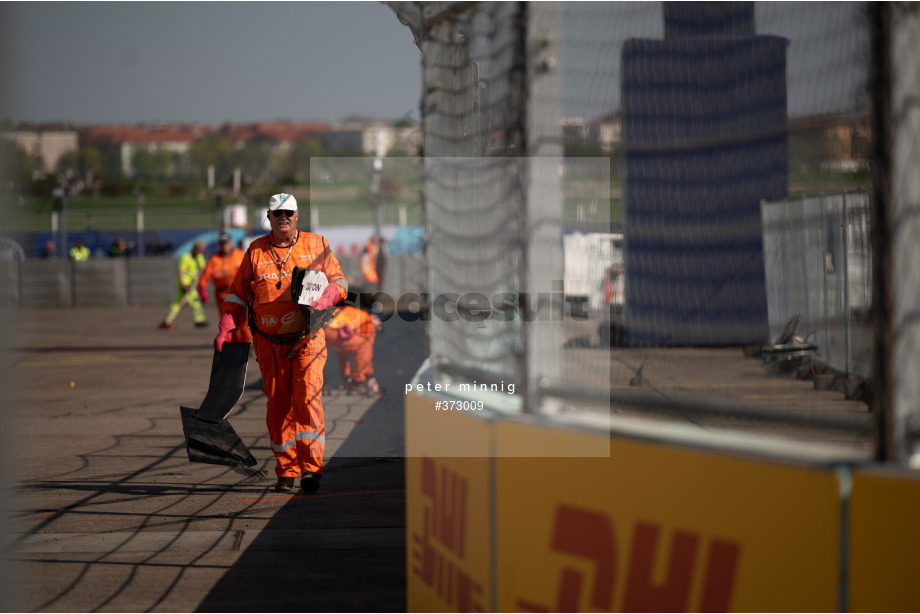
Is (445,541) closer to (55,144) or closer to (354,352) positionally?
(354,352)

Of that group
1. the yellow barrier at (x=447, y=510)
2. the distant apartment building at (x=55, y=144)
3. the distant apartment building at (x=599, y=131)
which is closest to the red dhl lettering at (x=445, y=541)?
the yellow barrier at (x=447, y=510)

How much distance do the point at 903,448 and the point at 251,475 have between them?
206 inches

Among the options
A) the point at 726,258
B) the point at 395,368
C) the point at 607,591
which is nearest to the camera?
the point at 607,591

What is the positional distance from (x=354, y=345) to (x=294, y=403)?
13.6ft

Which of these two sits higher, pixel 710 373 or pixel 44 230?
pixel 44 230

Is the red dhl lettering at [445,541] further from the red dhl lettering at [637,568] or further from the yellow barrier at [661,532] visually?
the red dhl lettering at [637,568]

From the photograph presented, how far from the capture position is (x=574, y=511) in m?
2.84

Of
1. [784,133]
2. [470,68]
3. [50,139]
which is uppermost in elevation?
[50,139]

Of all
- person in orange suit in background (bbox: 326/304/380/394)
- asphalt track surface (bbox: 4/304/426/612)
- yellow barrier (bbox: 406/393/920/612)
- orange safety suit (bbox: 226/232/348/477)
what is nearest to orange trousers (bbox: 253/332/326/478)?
orange safety suit (bbox: 226/232/348/477)

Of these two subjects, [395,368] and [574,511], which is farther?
[395,368]

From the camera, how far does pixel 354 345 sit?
1045 centimetres

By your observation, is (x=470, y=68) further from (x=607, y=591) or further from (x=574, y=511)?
(x=607, y=591)

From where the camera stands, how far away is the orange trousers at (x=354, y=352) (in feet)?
34.1

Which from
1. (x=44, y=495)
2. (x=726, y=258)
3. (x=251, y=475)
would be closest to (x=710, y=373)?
(x=726, y=258)
